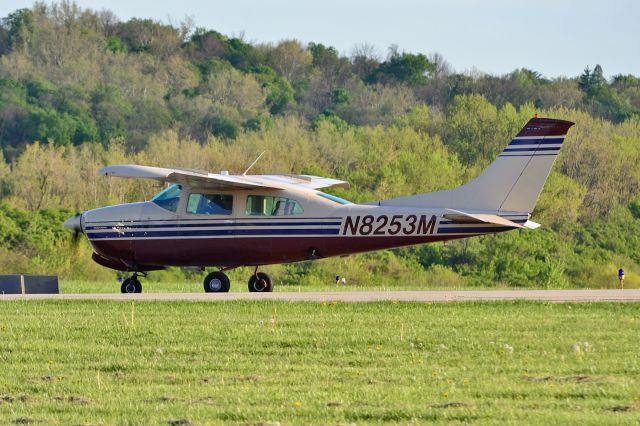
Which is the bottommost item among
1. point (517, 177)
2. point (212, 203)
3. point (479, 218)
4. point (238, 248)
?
point (238, 248)

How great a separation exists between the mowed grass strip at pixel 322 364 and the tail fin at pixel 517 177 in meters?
4.41

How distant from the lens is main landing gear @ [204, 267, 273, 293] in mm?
28547

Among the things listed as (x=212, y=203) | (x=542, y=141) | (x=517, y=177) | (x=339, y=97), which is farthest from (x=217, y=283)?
(x=339, y=97)

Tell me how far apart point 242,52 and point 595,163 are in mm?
70608

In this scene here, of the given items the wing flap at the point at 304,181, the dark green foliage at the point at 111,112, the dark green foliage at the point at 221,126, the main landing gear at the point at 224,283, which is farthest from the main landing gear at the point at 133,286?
the dark green foliage at the point at 111,112

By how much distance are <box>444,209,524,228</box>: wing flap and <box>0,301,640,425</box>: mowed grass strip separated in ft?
12.7

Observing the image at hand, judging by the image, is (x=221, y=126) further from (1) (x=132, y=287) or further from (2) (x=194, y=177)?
(2) (x=194, y=177)

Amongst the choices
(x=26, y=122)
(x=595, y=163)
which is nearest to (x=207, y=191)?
(x=595, y=163)

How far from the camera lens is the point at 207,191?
2808 cm

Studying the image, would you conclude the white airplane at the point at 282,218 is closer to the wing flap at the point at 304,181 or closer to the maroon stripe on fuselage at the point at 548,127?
the maroon stripe on fuselage at the point at 548,127

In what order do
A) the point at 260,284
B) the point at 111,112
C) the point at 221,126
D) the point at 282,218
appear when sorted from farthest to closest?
1. the point at 111,112
2. the point at 221,126
3. the point at 260,284
4. the point at 282,218

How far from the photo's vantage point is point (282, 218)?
2797cm

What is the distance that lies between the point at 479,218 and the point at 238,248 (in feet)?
15.5

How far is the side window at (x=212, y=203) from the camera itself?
2809cm
